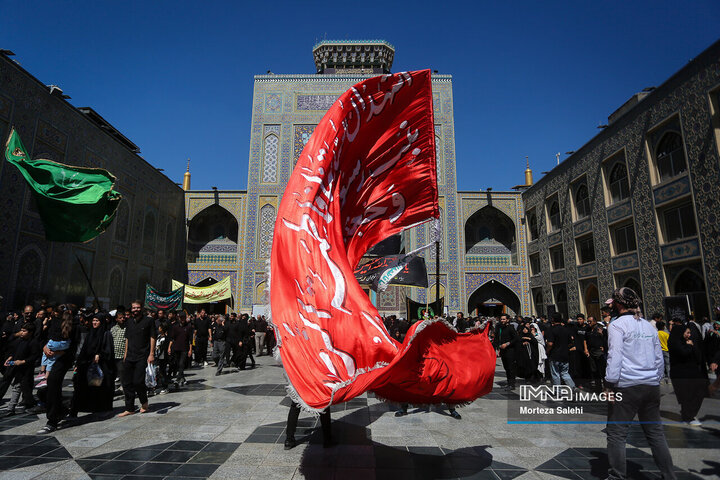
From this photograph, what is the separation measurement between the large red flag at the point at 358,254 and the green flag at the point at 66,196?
7514mm

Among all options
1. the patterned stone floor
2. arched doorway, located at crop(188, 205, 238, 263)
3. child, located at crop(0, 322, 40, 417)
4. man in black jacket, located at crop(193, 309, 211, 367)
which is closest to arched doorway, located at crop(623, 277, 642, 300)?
the patterned stone floor

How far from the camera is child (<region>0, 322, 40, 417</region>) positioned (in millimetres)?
5480

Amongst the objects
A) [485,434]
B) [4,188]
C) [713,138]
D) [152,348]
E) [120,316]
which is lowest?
[485,434]

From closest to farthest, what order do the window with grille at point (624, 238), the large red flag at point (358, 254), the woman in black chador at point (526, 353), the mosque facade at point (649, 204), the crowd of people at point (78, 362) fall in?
the large red flag at point (358, 254), the crowd of people at point (78, 362), the woman in black chador at point (526, 353), the mosque facade at point (649, 204), the window with grille at point (624, 238)

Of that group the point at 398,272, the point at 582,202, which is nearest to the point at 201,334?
the point at 398,272

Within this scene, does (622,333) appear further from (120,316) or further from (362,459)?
(120,316)

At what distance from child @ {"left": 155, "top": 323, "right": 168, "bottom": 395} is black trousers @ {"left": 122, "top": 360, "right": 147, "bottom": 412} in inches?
71.1

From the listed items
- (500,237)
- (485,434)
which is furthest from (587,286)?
(485,434)

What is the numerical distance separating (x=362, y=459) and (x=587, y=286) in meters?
16.5

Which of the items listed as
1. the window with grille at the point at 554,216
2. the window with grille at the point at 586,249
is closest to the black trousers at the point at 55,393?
the window with grille at the point at 586,249

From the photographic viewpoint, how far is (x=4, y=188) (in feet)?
36.1

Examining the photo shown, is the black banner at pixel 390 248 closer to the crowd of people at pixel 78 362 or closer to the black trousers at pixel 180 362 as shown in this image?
the black trousers at pixel 180 362

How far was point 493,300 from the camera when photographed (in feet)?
77.8

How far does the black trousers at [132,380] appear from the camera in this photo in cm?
555
